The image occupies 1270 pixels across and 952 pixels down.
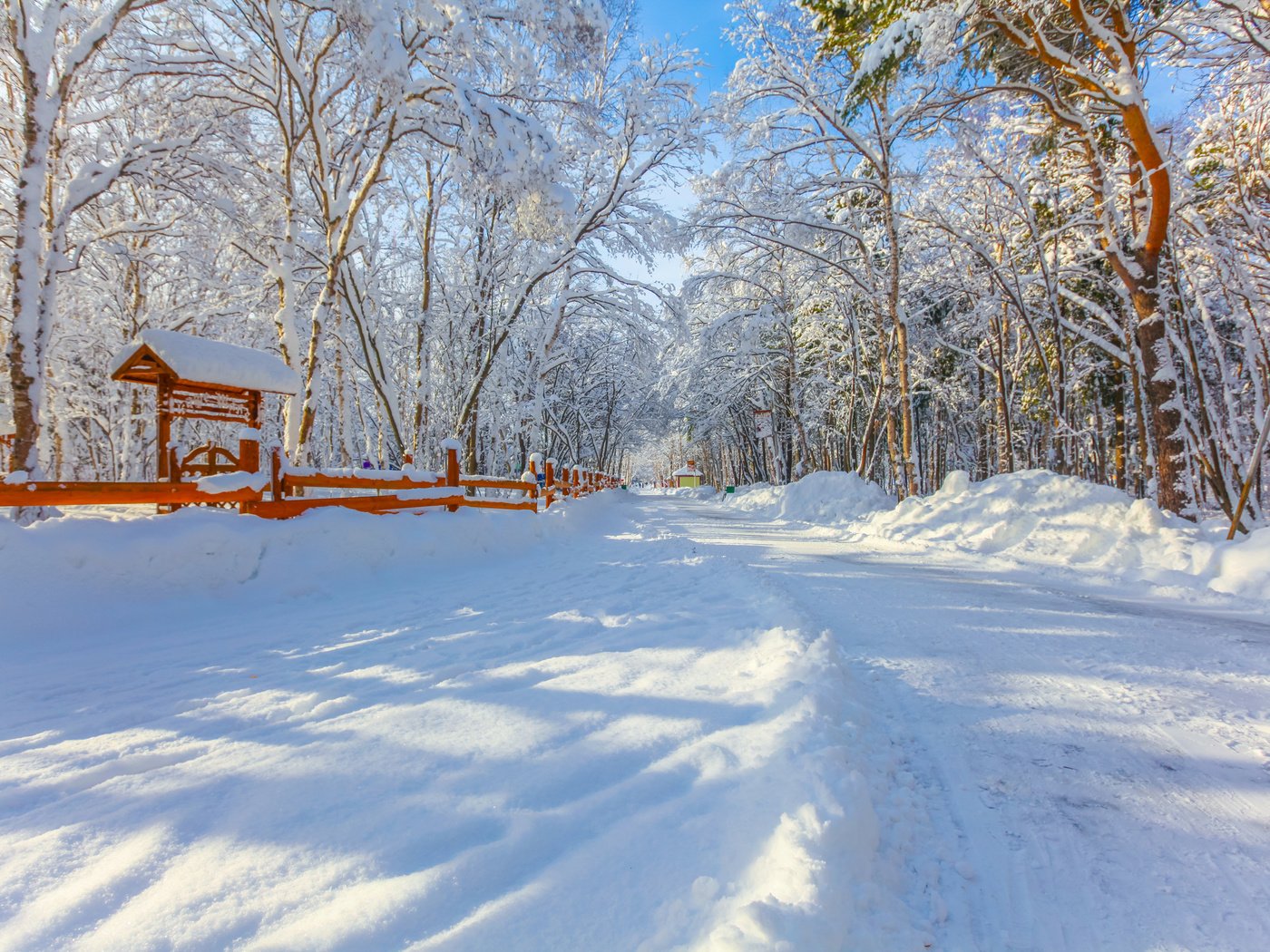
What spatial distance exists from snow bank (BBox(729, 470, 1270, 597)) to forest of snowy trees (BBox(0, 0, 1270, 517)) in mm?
1409

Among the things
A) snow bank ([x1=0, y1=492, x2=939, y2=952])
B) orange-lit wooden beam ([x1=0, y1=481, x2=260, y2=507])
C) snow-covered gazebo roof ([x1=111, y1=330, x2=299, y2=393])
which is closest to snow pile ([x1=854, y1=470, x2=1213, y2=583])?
snow bank ([x1=0, y1=492, x2=939, y2=952])

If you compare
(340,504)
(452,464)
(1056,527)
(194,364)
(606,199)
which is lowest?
(1056,527)

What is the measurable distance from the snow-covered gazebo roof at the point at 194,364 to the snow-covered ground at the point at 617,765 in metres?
3.97

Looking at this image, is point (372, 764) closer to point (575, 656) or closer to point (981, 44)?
point (575, 656)

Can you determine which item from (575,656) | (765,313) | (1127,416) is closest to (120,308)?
(575,656)

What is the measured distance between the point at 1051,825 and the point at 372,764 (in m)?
2.43

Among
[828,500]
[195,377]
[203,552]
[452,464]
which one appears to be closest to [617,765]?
[203,552]

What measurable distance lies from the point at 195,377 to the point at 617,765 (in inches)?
343

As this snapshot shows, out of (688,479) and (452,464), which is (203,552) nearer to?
(452,464)

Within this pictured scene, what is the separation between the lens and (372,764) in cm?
214

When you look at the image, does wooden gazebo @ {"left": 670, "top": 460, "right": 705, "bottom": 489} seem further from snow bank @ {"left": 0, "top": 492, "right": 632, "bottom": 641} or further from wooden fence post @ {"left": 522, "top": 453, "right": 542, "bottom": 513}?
snow bank @ {"left": 0, "top": 492, "right": 632, "bottom": 641}

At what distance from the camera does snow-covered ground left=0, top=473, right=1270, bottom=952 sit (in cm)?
144

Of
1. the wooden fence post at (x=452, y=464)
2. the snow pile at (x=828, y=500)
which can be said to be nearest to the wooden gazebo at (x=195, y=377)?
the wooden fence post at (x=452, y=464)

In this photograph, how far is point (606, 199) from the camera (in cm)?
1140
